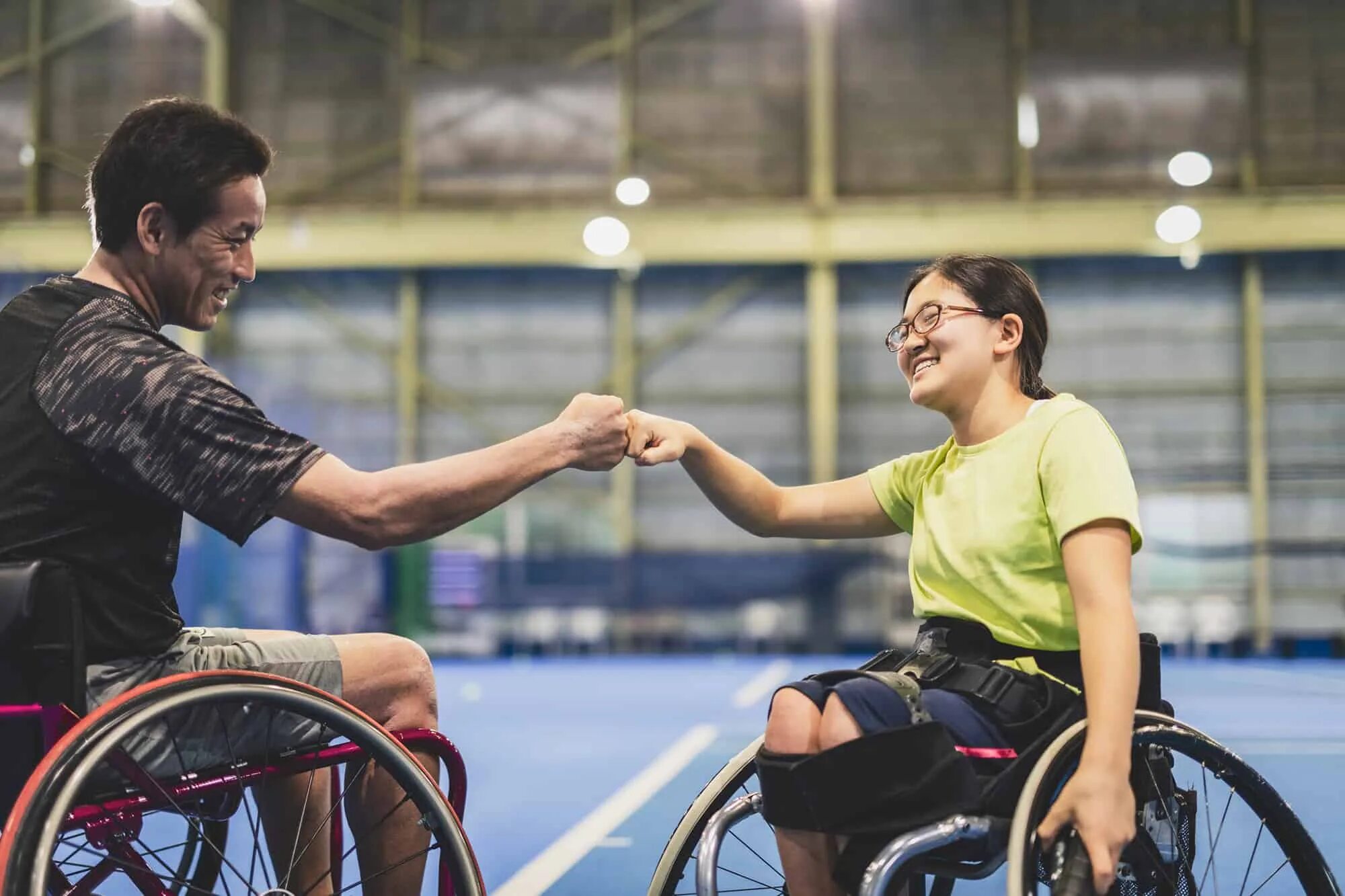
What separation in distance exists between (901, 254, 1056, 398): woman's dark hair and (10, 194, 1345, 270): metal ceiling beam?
10679 millimetres

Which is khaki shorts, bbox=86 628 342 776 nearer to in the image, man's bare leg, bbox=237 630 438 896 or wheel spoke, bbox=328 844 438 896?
man's bare leg, bbox=237 630 438 896

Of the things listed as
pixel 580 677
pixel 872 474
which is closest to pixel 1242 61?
pixel 580 677

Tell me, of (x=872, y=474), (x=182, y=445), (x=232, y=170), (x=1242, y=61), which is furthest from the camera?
(x=1242, y=61)

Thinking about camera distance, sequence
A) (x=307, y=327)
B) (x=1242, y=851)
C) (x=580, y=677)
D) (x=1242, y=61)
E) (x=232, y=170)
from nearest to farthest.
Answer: (x=232, y=170)
(x=1242, y=851)
(x=580, y=677)
(x=1242, y=61)
(x=307, y=327)

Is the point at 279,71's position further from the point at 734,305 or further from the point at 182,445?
the point at 182,445

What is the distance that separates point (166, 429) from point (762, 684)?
7.15m

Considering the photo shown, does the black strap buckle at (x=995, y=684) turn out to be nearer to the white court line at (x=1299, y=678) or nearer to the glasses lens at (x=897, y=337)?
the glasses lens at (x=897, y=337)

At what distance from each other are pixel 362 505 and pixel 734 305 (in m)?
11.9

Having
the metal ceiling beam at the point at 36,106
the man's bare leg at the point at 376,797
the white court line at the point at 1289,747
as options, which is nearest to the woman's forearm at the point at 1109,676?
the man's bare leg at the point at 376,797

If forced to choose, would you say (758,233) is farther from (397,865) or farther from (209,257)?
(397,865)

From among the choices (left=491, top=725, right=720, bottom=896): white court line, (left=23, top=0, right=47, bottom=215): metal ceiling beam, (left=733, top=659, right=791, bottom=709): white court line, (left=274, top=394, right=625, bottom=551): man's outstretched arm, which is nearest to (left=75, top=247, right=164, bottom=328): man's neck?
(left=274, top=394, right=625, bottom=551): man's outstretched arm

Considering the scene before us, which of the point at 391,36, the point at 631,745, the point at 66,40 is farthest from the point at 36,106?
the point at 631,745

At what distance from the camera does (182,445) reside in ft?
5.54

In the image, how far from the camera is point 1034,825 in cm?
154
